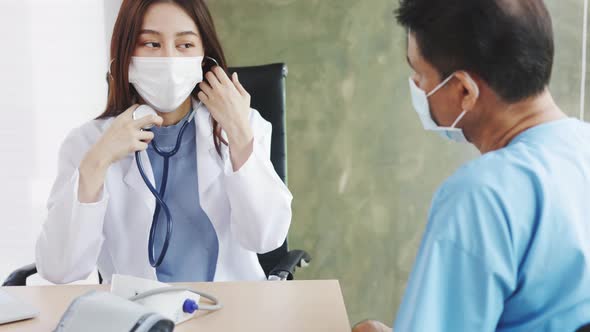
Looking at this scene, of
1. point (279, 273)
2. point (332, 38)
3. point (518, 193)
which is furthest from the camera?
point (332, 38)

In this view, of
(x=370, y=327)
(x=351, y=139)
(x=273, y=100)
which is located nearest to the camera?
(x=370, y=327)

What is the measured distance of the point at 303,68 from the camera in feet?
8.36

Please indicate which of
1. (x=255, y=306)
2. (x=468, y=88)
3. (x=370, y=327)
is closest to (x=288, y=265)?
(x=255, y=306)

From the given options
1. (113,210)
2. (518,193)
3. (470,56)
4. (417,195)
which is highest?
(470,56)

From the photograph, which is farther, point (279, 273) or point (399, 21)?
point (279, 273)

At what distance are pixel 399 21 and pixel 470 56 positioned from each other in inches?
5.1

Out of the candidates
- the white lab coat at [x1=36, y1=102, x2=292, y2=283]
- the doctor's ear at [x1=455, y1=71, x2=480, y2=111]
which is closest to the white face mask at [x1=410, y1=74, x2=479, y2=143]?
the doctor's ear at [x1=455, y1=71, x2=480, y2=111]

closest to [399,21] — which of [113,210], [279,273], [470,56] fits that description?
[470,56]

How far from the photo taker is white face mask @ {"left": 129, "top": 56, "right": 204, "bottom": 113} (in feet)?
5.11

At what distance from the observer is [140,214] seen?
157cm

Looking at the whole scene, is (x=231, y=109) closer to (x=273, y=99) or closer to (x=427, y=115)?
(x=273, y=99)

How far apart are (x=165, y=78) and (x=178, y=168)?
0.23 meters

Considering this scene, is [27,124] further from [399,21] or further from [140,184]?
[399,21]

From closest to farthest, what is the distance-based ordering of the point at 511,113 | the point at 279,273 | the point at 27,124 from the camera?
the point at 511,113
the point at 279,273
the point at 27,124
